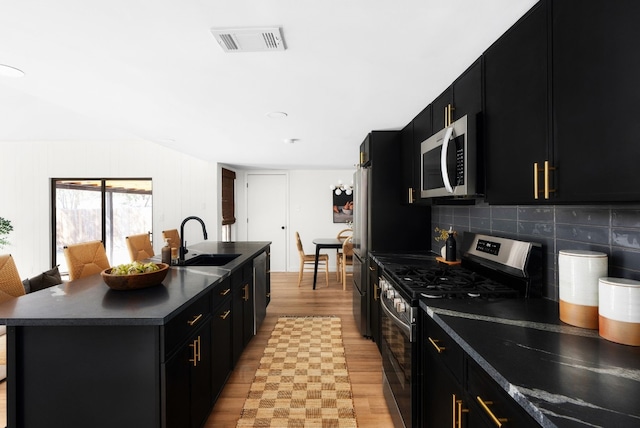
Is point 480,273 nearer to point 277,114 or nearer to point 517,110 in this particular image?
point 517,110

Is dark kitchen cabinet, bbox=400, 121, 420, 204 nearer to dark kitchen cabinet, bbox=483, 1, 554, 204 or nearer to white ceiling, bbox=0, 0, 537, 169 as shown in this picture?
white ceiling, bbox=0, 0, 537, 169

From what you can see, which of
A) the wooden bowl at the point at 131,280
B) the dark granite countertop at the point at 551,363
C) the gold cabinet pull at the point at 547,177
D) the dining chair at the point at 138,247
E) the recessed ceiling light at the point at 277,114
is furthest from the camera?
the dining chair at the point at 138,247

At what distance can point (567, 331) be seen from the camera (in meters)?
1.13

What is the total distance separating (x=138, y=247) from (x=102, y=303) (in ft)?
6.93

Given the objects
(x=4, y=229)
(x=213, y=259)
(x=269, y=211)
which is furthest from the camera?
(x=269, y=211)

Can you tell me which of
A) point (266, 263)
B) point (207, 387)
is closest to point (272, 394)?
point (207, 387)

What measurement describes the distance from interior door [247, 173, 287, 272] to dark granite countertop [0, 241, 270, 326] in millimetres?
4491

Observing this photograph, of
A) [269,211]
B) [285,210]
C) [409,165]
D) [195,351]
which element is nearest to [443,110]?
[409,165]

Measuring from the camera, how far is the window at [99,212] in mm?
5551

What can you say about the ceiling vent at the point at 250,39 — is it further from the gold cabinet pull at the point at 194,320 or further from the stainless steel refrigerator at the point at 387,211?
the stainless steel refrigerator at the point at 387,211

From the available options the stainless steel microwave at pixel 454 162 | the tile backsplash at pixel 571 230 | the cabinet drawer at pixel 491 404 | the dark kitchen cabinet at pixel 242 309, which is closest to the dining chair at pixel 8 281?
the dark kitchen cabinet at pixel 242 309

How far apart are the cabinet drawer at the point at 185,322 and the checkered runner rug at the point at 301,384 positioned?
0.76 metres

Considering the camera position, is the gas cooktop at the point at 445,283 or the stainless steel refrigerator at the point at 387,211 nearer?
the gas cooktop at the point at 445,283

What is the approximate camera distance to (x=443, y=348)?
1.30m
